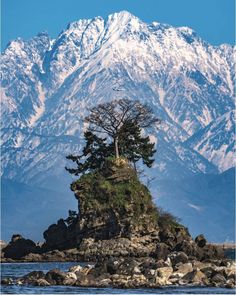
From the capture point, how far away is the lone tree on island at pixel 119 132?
115 m

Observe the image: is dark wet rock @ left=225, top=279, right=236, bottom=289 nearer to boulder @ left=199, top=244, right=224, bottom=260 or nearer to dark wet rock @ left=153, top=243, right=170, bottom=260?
dark wet rock @ left=153, top=243, right=170, bottom=260

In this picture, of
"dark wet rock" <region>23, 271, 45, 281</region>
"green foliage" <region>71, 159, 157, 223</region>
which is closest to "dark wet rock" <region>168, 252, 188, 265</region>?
"dark wet rock" <region>23, 271, 45, 281</region>

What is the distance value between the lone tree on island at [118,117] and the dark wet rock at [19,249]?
1311 cm

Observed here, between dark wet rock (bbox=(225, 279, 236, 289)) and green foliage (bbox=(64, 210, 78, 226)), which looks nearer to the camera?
dark wet rock (bbox=(225, 279, 236, 289))

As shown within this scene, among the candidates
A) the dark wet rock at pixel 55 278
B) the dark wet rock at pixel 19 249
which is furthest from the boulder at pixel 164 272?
the dark wet rock at pixel 19 249

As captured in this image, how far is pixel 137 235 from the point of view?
103m

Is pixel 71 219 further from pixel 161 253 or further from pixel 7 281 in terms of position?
pixel 7 281

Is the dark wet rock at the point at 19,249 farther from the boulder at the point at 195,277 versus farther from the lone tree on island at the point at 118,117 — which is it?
the boulder at the point at 195,277

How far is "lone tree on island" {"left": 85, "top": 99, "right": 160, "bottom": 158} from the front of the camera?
114375mm

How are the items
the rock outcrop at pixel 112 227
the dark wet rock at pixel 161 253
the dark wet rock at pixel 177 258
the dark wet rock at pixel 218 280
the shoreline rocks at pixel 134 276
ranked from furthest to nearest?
the rock outcrop at pixel 112 227, the dark wet rock at pixel 161 253, the dark wet rock at pixel 177 258, the dark wet rock at pixel 218 280, the shoreline rocks at pixel 134 276

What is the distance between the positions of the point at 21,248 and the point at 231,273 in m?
42.7

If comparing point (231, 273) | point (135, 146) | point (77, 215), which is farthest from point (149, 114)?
point (231, 273)

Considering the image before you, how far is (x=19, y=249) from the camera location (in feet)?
366

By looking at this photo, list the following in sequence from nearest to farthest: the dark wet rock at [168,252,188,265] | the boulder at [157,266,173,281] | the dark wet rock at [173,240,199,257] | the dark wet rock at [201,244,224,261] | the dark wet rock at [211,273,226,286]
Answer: the dark wet rock at [211,273,226,286], the boulder at [157,266,173,281], the dark wet rock at [168,252,188,265], the dark wet rock at [173,240,199,257], the dark wet rock at [201,244,224,261]
